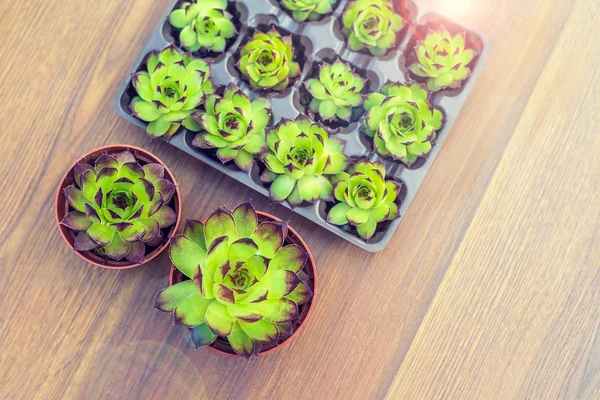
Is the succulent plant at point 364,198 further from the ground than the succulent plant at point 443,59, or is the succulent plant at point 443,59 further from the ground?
the succulent plant at point 443,59

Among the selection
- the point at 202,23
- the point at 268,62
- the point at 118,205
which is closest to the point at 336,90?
the point at 268,62

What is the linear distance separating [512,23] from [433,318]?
46 centimetres

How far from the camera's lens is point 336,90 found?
0.72 m

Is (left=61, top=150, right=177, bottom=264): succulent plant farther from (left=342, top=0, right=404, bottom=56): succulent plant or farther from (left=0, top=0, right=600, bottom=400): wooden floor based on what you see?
(left=342, top=0, right=404, bottom=56): succulent plant

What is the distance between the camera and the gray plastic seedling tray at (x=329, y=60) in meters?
0.73

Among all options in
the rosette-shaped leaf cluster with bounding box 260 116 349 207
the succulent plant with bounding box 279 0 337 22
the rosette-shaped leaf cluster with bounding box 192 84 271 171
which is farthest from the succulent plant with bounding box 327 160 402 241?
the succulent plant with bounding box 279 0 337 22

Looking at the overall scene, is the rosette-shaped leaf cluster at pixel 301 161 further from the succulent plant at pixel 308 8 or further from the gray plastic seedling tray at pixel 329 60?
the succulent plant at pixel 308 8

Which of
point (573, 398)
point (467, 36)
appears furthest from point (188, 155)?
point (573, 398)

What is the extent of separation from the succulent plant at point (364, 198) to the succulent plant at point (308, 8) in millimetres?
233

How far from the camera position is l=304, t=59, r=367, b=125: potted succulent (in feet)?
2.38

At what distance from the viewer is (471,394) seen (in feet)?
2.49

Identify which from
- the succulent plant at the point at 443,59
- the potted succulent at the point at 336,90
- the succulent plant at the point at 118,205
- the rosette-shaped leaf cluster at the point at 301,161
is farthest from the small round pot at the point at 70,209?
the succulent plant at the point at 443,59

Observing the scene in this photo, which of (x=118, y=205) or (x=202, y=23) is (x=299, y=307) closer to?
(x=118, y=205)

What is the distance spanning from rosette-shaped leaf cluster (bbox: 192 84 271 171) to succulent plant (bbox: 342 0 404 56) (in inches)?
6.5
